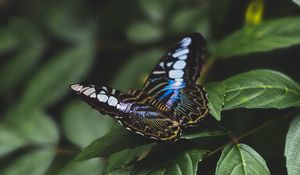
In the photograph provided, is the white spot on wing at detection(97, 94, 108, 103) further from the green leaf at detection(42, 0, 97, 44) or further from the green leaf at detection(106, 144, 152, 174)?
the green leaf at detection(42, 0, 97, 44)

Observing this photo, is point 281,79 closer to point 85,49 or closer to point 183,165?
point 183,165

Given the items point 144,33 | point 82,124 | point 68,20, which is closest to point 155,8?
point 144,33

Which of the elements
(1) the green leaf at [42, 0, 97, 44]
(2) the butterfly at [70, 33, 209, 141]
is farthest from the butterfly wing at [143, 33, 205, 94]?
(1) the green leaf at [42, 0, 97, 44]

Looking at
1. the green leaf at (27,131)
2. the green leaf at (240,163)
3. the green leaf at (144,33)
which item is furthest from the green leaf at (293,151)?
the green leaf at (144,33)

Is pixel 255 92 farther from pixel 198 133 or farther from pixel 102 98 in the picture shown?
pixel 102 98

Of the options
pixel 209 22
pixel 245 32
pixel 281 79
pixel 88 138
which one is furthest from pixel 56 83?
pixel 281 79

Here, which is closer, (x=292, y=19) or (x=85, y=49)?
(x=292, y=19)
